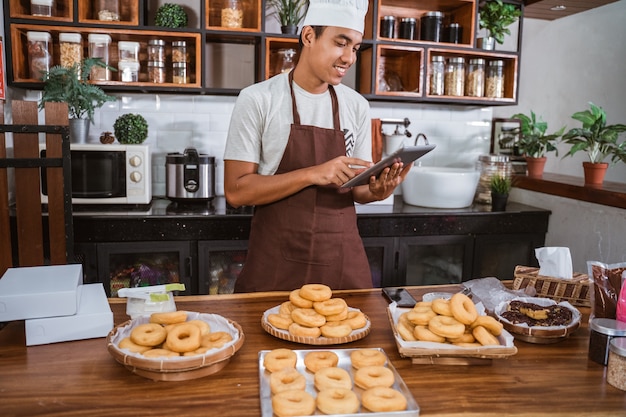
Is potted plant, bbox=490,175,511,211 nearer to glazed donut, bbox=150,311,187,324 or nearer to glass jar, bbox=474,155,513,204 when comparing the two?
glass jar, bbox=474,155,513,204

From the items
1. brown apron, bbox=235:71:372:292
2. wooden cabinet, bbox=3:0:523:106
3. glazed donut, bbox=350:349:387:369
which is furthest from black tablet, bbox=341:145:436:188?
wooden cabinet, bbox=3:0:523:106

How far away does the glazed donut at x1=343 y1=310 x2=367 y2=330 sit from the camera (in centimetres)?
151

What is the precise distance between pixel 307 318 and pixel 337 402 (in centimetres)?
38

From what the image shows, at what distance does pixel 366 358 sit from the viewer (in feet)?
4.33

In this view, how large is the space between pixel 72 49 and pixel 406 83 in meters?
2.24

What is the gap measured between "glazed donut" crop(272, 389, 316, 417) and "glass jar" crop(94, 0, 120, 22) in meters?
2.94

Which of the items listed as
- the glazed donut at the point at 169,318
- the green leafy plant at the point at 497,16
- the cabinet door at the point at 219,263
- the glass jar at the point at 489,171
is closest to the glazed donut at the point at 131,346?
the glazed donut at the point at 169,318

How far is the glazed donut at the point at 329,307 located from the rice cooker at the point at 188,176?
6.88 ft

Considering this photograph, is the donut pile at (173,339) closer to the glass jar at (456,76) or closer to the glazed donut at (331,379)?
the glazed donut at (331,379)

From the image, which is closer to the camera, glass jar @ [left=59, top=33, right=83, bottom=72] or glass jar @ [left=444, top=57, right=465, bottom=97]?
glass jar @ [left=59, top=33, right=83, bottom=72]

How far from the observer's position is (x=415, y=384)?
1.30m

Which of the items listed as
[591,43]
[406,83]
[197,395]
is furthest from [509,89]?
[197,395]

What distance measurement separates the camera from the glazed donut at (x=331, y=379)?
1.19 metres

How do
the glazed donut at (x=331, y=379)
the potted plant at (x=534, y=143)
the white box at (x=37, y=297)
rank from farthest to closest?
the potted plant at (x=534, y=143), the white box at (x=37, y=297), the glazed donut at (x=331, y=379)
